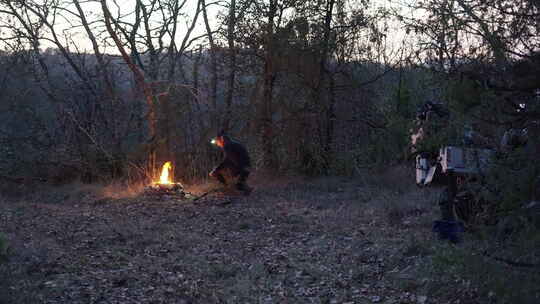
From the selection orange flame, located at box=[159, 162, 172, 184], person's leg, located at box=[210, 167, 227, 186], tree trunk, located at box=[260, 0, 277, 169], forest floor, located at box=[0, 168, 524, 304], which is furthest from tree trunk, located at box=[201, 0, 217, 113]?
forest floor, located at box=[0, 168, 524, 304]

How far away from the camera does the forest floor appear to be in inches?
296

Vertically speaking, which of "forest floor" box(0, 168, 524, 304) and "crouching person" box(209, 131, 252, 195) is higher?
"crouching person" box(209, 131, 252, 195)

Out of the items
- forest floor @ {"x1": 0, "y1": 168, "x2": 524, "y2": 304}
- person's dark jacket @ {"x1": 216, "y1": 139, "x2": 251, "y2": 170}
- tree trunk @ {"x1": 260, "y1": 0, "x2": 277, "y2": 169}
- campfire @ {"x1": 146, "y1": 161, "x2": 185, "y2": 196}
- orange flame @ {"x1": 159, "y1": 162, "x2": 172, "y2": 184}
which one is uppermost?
tree trunk @ {"x1": 260, "y1": 0, "x2": 277, "y2": 169}

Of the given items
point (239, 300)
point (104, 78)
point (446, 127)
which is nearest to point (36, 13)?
point (104, 78)

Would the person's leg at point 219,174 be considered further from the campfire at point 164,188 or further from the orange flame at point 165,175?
the orange flame at point 165,175

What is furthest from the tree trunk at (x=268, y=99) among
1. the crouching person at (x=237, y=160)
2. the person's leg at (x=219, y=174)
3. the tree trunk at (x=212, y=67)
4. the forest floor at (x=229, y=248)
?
the crouching person at (x=237, y=160)

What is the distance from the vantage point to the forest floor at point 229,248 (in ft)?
24.7

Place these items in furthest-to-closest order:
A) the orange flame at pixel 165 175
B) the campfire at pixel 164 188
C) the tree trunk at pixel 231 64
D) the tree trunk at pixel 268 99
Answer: the tree trunk at pixel 231 64
the tree trunk at pixel 268 99
the orange flame at pixel 165 175
the campfire at pixel 164 188

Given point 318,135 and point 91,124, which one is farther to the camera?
point 91,124

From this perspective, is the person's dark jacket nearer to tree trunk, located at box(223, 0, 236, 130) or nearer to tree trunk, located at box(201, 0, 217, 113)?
tree trunk, located at box(223, 0, 236, 130)

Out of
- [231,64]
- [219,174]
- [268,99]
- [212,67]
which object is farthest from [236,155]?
[212,67]

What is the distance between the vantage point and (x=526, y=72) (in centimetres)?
549

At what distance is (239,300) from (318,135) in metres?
10.4

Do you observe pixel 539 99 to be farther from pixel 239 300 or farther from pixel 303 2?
pixel 303 2
